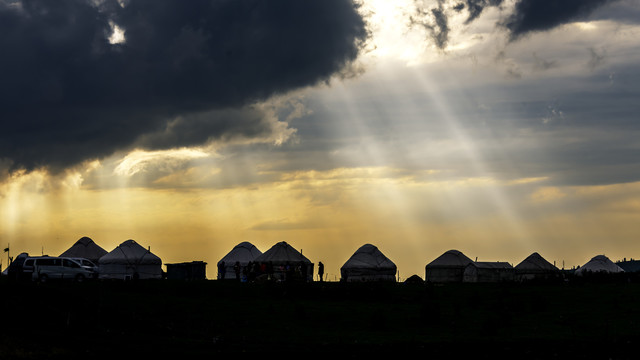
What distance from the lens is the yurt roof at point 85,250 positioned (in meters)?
99.8

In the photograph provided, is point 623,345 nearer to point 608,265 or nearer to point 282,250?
point 282,250

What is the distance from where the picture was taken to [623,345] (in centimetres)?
3416

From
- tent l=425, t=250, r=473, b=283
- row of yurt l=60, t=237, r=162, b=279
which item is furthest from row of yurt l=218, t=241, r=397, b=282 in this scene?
row of yurt l=60, t=237, r=162, b=279

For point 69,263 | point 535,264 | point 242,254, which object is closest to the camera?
point 69,263

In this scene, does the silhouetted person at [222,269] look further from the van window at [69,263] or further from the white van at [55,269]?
the white van at [55,269]

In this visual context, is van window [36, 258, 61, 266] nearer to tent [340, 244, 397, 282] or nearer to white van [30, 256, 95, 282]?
white van [30, 256, 95, 282]

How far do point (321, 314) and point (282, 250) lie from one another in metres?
38.9

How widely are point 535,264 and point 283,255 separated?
2653cm

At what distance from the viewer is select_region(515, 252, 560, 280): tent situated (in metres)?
90.2

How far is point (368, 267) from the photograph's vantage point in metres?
86.2

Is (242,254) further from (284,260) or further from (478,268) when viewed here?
(478,268)

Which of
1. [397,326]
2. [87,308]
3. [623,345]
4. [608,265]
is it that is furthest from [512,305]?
[608,265]

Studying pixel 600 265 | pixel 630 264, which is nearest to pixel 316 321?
pixel 600 265

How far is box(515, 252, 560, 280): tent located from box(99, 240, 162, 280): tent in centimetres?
3656
